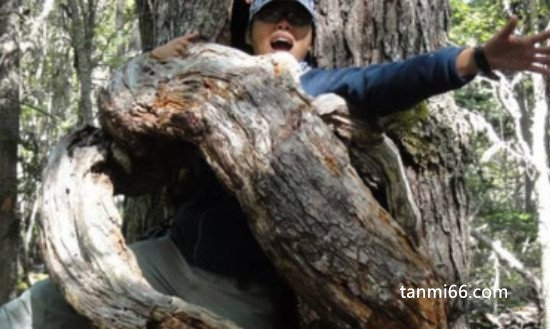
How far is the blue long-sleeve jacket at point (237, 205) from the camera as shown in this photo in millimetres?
2484

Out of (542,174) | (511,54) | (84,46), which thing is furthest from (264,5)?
(542,174)

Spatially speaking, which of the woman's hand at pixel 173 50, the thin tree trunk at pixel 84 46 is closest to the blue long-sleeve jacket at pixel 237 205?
the woman's hand at pixel 173 50

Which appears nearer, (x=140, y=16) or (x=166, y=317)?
(x=166, y=317)

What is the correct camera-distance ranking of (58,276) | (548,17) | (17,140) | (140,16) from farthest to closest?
(548,17), (17,140), (140,16), (58,276)

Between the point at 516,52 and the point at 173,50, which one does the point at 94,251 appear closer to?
the point at 173,50

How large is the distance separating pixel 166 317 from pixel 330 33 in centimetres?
140

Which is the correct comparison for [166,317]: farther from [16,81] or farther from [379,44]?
[16,81]

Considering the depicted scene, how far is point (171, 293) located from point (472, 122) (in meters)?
7.56

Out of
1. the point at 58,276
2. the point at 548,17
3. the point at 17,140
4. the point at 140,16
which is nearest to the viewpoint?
the point at 58,276

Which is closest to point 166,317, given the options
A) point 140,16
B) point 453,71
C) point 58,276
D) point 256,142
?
point 58,276

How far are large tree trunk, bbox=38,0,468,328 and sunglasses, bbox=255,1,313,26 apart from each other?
6.2 inches

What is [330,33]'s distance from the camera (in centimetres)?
318

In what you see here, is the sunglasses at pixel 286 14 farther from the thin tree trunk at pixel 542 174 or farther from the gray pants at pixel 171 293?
the thin tree trunk at pixel 542 174

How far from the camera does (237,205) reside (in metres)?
2.87
